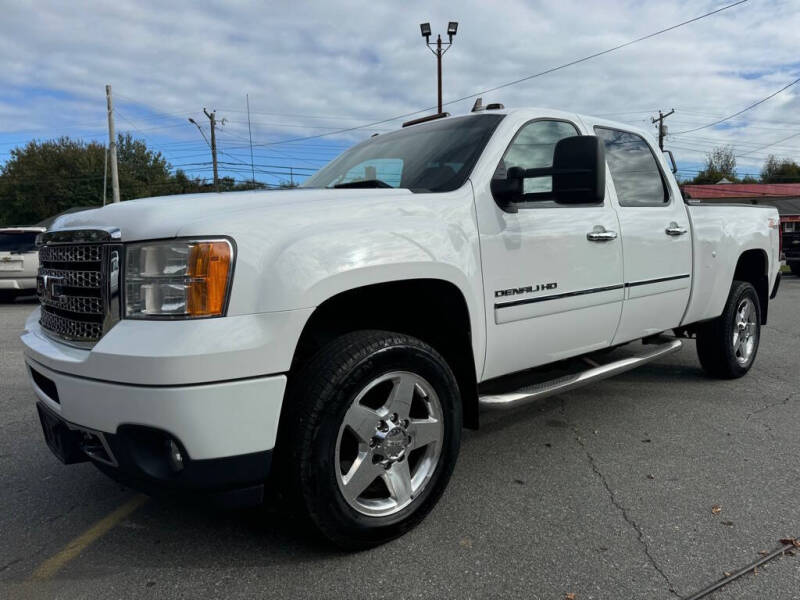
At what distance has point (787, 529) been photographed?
268 cm

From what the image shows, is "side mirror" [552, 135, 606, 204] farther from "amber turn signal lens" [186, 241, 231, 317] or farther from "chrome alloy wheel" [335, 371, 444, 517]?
"amber turn signal lens" [186, 241, 231, 317]

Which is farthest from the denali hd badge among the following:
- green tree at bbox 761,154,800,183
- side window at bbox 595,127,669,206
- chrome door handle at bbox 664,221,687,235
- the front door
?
green tree at bbox 761,154,800,183

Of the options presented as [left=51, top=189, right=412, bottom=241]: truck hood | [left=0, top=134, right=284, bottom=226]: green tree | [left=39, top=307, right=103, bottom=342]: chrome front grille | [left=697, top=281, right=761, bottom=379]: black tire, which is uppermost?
[left=0, top=134, right=284, bottom=226]: green tree

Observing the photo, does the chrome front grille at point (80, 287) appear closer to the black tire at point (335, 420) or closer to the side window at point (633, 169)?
the black tire at point (335, 420)

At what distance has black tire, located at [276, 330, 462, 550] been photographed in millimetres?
2266

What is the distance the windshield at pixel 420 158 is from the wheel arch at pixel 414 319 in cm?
53

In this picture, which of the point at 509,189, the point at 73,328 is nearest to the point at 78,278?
the point at 73,328

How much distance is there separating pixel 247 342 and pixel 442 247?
1.01 m

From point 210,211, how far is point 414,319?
110 cm

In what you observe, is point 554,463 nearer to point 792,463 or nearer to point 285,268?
point 792,463

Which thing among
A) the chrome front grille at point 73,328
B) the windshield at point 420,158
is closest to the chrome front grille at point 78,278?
the chrome front grille at point 73,328

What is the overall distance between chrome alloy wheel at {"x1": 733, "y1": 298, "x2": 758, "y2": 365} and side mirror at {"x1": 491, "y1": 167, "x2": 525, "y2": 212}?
3077mm

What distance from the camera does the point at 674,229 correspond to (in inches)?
164

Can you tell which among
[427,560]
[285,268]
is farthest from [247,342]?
[427,560]
